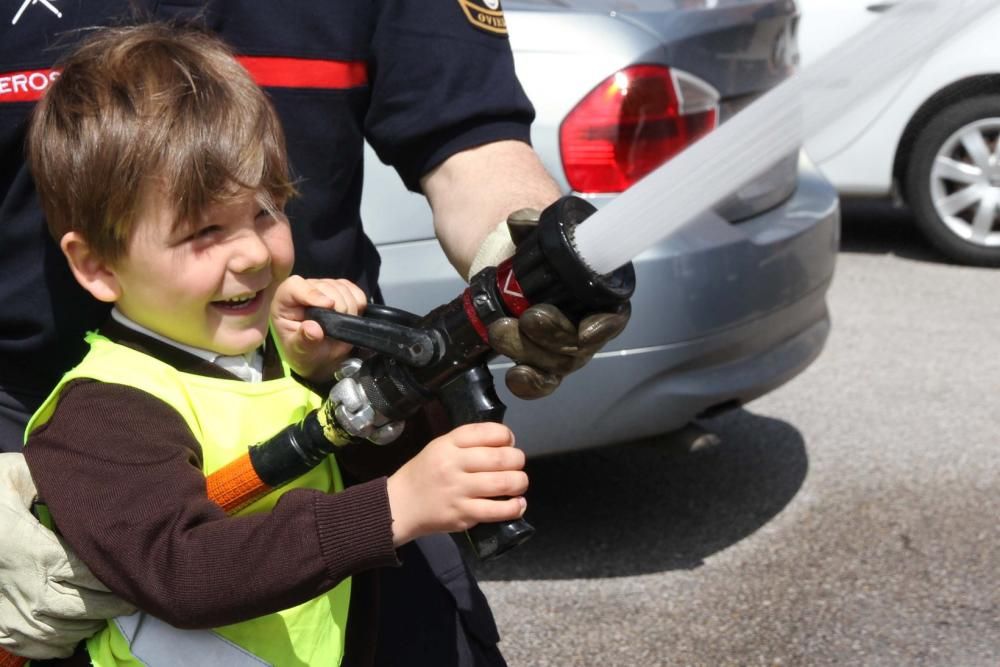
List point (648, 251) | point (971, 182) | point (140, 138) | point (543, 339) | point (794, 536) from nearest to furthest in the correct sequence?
1. point (543, 339)
2. point (140, 138)
3. point (648, 251)
4. point (794, 536)
5. point (971, 182)

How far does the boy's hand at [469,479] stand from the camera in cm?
146

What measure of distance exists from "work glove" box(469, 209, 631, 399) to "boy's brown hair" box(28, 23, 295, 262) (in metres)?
0.37

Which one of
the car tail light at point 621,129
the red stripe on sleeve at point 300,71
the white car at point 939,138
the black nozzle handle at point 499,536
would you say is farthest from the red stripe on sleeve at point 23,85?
the white car at point 939,138

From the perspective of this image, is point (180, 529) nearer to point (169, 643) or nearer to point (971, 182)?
point (169, 643)

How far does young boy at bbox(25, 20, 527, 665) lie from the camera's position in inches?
59.4

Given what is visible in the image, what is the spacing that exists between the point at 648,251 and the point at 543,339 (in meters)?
2.16

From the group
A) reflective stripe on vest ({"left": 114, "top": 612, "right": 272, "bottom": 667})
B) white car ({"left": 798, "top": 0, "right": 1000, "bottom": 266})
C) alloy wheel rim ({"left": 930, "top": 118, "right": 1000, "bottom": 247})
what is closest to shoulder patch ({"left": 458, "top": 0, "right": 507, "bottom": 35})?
reflective stripe on vest ({"left": 114, "top": 612, "right": 272, "bottom": 667})

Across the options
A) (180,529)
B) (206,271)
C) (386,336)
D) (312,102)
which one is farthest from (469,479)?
(312,102)

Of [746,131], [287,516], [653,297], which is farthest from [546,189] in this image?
[653,297]

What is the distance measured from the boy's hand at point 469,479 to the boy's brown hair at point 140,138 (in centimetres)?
41

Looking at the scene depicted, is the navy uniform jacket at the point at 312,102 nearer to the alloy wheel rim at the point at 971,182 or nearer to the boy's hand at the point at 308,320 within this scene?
the boy's hand at the point at 308,320

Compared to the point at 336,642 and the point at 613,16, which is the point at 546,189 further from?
the point at 613,16

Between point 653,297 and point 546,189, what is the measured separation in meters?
1.79

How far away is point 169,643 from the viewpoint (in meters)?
1.63
